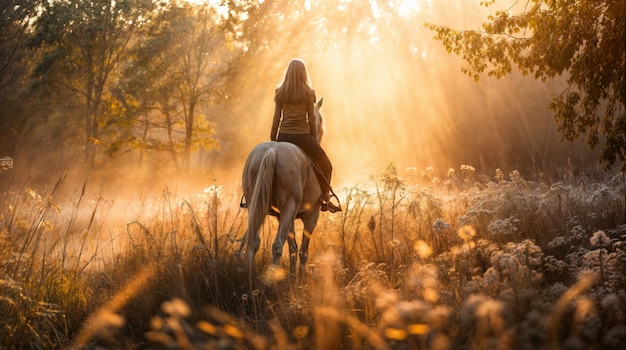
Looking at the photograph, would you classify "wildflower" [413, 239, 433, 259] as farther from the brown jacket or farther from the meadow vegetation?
the brown jacket

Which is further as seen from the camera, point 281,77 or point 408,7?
point 408,7

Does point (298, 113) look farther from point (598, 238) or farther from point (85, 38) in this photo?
point (85, 38)

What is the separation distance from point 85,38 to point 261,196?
24.5 metres

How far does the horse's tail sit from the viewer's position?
20.5 feet

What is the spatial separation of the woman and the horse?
227 mm

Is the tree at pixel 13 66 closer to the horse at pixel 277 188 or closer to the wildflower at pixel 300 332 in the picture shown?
the horse at pixel 277 188

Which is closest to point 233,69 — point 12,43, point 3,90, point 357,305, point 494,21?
point 12,43

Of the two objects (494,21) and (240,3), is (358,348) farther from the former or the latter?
(240,3)

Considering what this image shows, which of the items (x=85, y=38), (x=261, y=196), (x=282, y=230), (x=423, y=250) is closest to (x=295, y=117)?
(x=261, y=196)

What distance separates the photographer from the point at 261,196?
20.8 feet

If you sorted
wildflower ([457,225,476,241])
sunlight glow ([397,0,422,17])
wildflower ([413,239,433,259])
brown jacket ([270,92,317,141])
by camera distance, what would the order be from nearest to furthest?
wildflower ([413,239,433,259]) → wildflower ([457,225,476,241]) → brown jacket ([270,92,317,141]) → sunlight glow ([397,0,422,17])

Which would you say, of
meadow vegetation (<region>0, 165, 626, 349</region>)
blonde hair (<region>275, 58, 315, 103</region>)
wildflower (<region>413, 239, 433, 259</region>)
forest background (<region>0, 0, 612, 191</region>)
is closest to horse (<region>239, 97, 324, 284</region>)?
meadow vegetation (<region>0, 165, 626, 349</region>)

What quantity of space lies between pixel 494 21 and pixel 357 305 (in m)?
4.05

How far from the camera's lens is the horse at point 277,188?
20.6 ft
